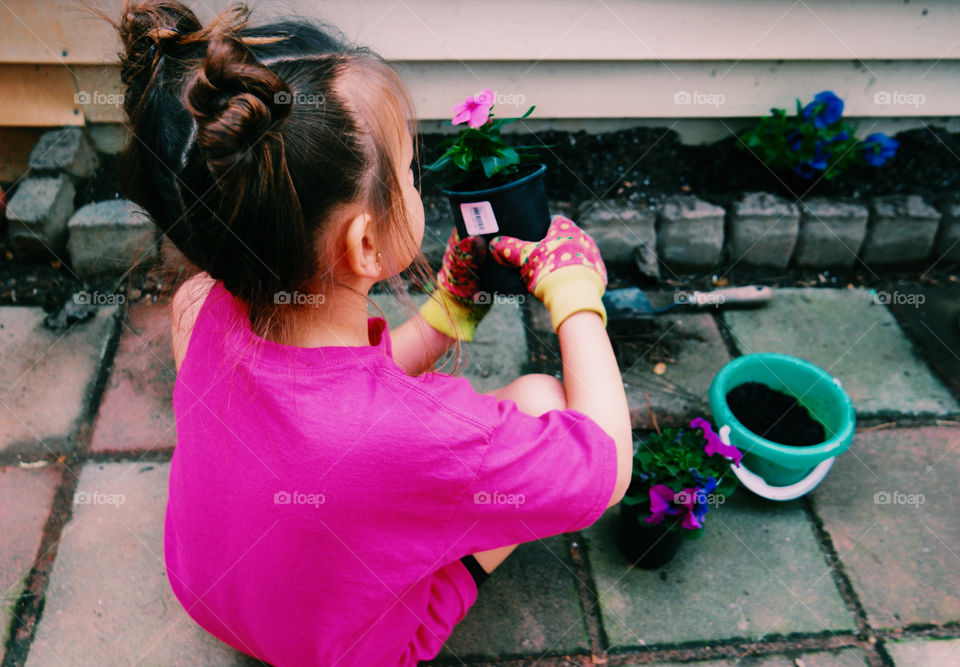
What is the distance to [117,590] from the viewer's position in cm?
157

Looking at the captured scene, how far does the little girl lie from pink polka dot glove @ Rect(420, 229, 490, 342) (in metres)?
0.29

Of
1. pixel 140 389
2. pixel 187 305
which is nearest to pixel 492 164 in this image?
pixel 187 305

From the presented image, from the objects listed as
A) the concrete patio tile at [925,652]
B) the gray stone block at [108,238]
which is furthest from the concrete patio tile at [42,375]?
the concrete patio tile at [925,652]

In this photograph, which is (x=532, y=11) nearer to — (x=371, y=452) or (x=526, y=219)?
(x=526, y=219)

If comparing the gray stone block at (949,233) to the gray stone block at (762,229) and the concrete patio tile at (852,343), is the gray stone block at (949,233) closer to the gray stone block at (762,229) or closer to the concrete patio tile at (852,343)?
the concrete patio tile at (852,343)

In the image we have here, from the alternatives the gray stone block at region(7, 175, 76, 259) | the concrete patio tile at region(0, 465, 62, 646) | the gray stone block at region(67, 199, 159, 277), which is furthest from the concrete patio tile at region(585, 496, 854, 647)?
the gray stone block at region(7, 175, 76, 259)

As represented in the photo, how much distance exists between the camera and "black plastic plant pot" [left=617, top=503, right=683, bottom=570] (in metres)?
1.52

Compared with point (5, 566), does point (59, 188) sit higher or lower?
higher

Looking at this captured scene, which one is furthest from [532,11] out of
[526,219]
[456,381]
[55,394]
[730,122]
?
[55,394]

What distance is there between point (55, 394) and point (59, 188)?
70 cm

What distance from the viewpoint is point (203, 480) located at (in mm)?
1043

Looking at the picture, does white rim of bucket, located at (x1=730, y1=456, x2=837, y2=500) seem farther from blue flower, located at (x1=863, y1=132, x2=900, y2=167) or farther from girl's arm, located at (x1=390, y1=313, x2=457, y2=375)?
blue flower, located at (x1=863, y1=132, x2=900, y2=167)

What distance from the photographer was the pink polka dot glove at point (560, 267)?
1.33 m

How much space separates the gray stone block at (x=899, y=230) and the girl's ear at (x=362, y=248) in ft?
6.31
